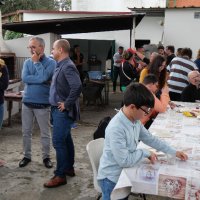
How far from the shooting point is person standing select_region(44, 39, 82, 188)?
3842 millimetres

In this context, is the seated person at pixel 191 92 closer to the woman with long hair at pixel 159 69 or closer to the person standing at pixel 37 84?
the woman with long hair at pixel 159 69

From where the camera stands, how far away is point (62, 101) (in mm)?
3887

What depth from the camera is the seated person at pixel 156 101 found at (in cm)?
399

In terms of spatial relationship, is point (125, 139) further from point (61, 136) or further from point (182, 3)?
point (182, 3)

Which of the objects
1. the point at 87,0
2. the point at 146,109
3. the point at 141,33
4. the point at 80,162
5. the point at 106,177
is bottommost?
the point at 80,162

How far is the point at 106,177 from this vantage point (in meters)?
2.47

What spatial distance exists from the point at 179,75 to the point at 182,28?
19.4 feet

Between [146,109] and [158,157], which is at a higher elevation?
[146,109]

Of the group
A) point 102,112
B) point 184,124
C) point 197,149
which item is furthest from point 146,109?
point 102,112

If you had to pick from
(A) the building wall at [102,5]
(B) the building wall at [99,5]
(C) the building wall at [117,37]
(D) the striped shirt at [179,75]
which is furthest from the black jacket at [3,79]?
(B) the building wall at [99,5]

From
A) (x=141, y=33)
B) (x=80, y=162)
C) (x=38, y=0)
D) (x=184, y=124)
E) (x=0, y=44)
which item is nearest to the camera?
(x=184, y=124)

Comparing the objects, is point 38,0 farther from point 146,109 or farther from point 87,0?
point 146,109

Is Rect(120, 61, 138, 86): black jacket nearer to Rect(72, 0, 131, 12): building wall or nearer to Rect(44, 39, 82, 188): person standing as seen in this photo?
Rect(44, 39, 82, 188): person standing

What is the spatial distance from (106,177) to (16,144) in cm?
354
